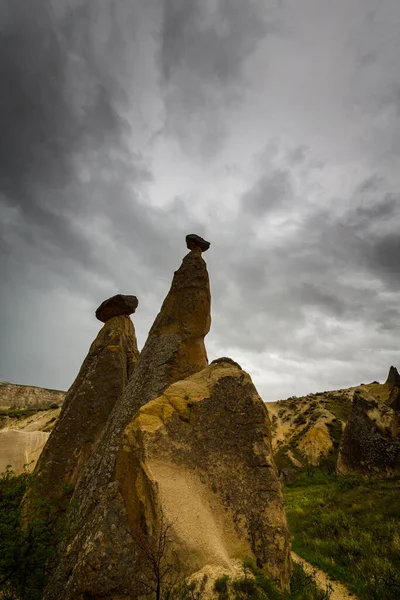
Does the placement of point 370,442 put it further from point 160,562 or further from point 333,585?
point 160,562

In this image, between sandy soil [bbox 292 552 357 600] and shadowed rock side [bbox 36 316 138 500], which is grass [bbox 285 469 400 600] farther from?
shadowed rock side [bbox 36 316 138 500]

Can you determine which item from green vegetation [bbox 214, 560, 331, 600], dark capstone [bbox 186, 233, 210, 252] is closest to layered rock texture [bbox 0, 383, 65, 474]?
green vegetation [bbox 214, 560, 331, 600]

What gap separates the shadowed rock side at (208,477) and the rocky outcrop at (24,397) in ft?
158

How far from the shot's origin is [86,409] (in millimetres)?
12586

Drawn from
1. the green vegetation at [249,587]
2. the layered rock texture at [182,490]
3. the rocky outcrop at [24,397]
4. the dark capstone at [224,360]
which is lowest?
the green vegetation at [249,587]

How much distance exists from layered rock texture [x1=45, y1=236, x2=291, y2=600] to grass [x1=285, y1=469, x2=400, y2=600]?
399cm

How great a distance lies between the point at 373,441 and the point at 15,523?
24293 millimetres

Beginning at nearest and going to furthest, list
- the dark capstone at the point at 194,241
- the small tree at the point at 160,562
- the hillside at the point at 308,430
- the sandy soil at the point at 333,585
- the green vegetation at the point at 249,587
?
the green vegetation at the point at 249,587 < the small tree at the point at 160,562 < the sandy soil at the point at 333,585 < the dark capstone at the point at 194,241 < the hillside at the point at 308,430

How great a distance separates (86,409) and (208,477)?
7293 mm

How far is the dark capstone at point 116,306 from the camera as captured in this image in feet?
53.8

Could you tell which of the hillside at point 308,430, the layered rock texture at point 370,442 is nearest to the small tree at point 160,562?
the layered rock texture at point 370,442

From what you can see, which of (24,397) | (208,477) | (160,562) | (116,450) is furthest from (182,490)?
(24,397)

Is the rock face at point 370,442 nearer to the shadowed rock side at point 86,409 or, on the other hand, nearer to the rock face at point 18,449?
the shadowed rock side at point 86,409

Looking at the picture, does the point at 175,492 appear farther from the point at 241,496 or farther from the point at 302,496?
the point at 302,496
